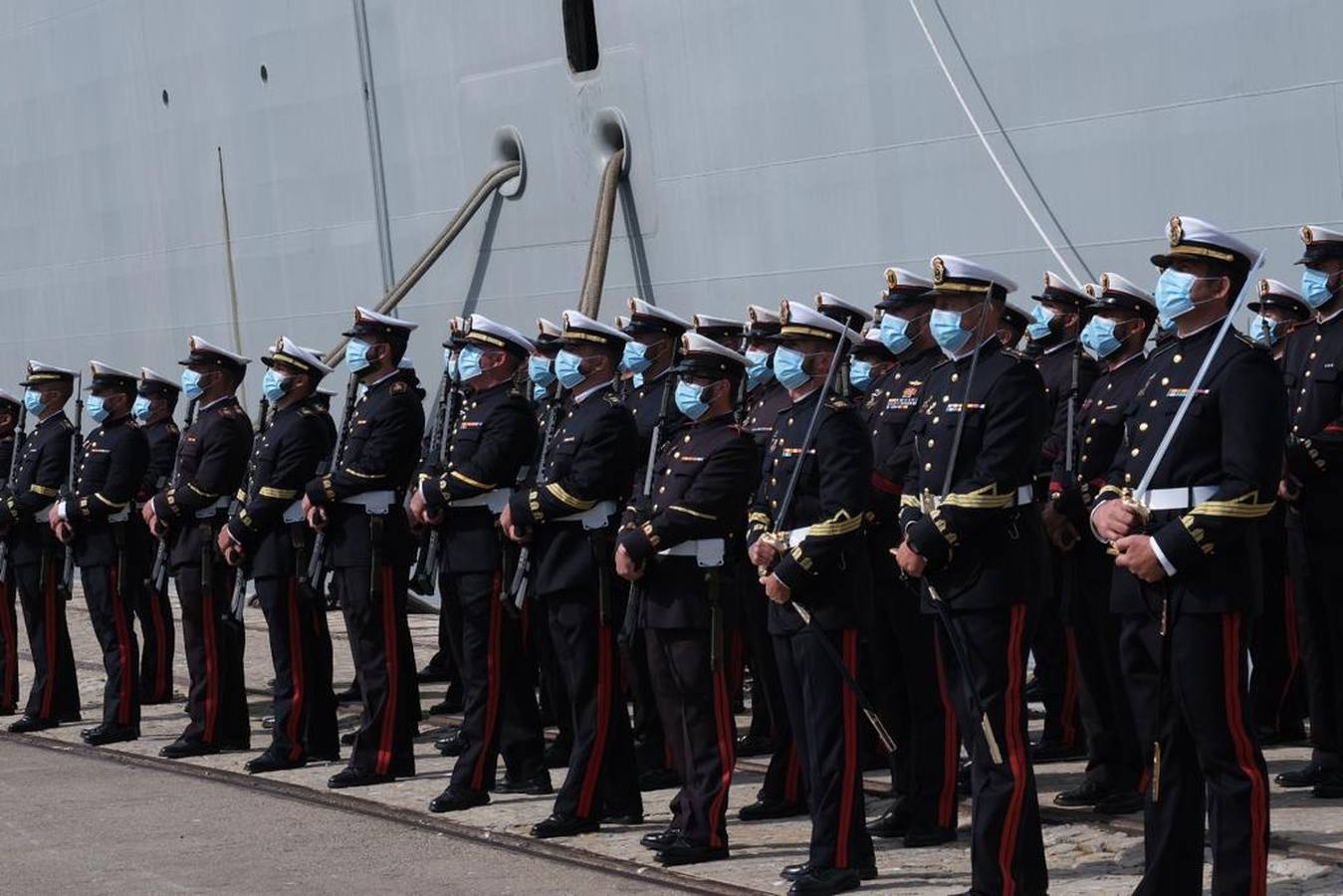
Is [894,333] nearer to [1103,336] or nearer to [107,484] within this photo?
[1103,336]

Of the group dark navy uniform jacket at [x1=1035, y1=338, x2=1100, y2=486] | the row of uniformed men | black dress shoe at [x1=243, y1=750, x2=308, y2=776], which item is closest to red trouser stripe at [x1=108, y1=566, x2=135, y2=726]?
the row of uniformed men

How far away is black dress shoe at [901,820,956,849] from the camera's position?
6.36 meters

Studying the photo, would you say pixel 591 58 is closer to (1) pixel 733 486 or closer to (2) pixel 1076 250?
(2) pixel 1076 250

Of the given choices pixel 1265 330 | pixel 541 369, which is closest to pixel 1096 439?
pixel 1265 330

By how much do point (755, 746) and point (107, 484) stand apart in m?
3.01

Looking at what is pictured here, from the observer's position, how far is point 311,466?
8195 mm

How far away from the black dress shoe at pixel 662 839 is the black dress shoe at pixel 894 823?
0.62m

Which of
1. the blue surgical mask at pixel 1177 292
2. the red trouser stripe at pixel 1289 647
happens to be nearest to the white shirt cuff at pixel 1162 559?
the blue surgical mask at pixel 1177 292

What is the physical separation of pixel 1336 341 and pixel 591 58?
6525mm

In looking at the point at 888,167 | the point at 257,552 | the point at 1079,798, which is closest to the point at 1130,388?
the point at 1079,798

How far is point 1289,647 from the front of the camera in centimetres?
763

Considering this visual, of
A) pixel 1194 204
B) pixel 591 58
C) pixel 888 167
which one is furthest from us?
pixel 591 58

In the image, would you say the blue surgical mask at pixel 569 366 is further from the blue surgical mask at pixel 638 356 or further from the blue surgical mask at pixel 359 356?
the blue surgical mask at pixel 638 356

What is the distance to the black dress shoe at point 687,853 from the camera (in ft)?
20.5
